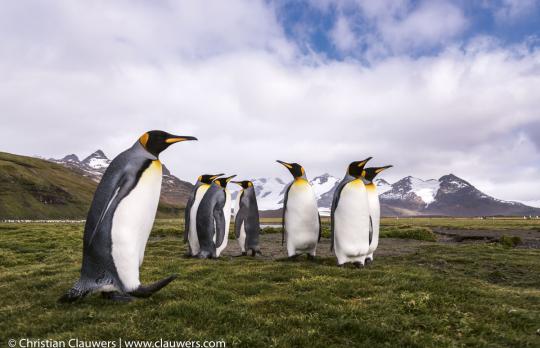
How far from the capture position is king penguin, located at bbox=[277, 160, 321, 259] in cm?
1088

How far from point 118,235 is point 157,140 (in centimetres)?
168

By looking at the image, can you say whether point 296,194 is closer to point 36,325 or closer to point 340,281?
point 340,281

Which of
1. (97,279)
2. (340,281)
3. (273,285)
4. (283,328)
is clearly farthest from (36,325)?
(340,281)

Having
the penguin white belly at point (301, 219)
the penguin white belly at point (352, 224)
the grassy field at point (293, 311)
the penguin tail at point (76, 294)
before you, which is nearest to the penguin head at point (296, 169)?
the penguin white belly at point (301, 219)

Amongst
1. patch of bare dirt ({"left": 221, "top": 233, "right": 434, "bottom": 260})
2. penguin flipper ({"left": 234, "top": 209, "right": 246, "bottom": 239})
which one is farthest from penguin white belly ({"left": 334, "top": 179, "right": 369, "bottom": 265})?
penguin flipper ({"left": 234, "top": 209, "right": 246, "bottom": 239})

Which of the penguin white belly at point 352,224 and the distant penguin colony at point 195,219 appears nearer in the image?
the distant penguin colony at point 195,219

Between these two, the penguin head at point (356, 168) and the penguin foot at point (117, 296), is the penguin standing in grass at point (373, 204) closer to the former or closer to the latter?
the penguin head at point (356, 168)

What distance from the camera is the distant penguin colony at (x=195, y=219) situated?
5.59 m

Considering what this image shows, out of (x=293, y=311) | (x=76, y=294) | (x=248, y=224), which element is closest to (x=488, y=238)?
(x=248, y=224)

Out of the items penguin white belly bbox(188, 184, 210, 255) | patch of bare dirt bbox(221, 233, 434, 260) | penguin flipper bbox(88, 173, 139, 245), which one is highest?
penguin flipper bbox(88, 173, 139, 245)

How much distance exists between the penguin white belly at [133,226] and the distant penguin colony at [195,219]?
0.04 ft

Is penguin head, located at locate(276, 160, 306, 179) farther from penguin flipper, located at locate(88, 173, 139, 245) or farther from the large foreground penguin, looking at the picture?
penguin flipper, located at locate(88, 173, 139, 245)

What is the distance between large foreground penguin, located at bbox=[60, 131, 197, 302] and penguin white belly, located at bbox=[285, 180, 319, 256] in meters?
5.67

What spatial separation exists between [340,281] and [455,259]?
20.3ft
